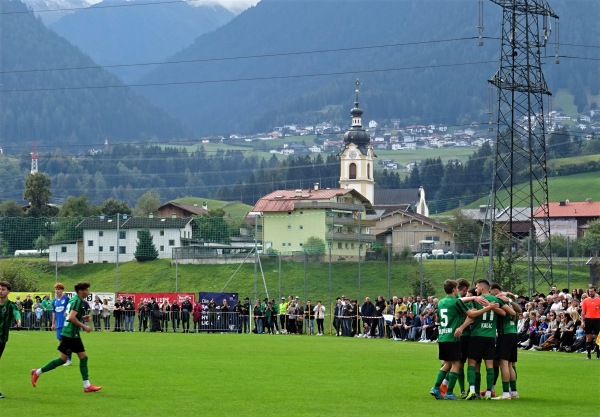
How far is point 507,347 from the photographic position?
18469mm

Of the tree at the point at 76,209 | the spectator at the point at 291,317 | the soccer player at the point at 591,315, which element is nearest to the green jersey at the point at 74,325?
the soccer player at the point at 591,315

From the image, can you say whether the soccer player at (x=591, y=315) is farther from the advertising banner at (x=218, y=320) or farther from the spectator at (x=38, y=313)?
the spectator at (x=38, y=313)

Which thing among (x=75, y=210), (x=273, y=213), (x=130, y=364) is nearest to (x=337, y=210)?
(x=273, y=213)

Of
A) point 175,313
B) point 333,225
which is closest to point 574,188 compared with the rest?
point 333,225

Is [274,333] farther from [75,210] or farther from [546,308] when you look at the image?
[75,210]

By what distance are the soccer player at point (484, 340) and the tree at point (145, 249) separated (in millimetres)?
65935

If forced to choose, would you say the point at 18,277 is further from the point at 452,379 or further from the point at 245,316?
the point at 452,379

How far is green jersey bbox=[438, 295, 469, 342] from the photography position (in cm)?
1808

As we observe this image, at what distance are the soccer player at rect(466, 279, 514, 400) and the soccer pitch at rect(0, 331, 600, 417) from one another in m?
0.48

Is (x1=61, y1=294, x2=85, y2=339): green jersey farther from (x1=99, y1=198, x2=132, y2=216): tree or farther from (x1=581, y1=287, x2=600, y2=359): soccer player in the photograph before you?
(x1=99, y1=198, x2=132, y2=216): tree

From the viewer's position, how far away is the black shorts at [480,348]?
1817 centimetres

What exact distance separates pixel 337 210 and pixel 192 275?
4629cm

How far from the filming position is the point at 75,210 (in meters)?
140

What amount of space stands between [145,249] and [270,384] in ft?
212
